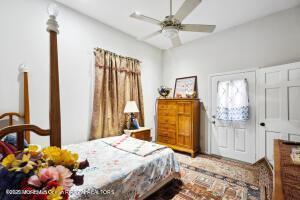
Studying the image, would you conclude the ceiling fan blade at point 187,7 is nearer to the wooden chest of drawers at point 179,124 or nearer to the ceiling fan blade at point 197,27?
the ceiling fan blade at point 197,27

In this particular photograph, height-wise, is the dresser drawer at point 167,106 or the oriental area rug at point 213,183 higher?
the dresser drawer at point 167,106

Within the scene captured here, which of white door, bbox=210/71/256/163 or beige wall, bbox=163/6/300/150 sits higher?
beige wall, bbox=163/6/300/150

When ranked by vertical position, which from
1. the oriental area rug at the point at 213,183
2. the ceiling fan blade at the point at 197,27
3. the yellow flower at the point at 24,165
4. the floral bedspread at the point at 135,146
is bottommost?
the oriental area rug at the point at 213,183

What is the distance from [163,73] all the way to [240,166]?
122 inches

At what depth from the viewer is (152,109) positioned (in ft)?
14.3

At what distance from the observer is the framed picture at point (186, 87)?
3824 millimetres

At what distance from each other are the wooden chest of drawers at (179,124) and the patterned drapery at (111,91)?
3.02 feet

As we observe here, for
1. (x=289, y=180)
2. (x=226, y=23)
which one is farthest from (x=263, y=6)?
(x=289, y=180)

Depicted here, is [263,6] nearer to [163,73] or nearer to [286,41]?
[286,41]

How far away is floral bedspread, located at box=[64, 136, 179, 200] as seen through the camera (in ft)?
4.22

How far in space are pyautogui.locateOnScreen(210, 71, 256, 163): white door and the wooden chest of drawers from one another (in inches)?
15.7

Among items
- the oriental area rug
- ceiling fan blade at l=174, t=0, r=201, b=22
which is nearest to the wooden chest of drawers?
the oriental area rug

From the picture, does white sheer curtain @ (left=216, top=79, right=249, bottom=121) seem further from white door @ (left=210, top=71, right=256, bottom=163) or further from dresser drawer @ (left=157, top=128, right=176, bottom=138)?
dresser drawer @ (left=157, top=128, right=176, bottom=138)

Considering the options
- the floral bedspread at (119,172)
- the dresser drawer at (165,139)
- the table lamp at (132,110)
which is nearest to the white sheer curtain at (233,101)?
the dresser drawer at (165,139)
